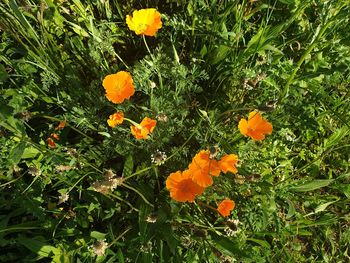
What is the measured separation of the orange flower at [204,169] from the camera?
1.46 meters

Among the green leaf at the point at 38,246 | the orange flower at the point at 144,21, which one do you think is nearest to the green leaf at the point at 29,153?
the green leaf at the point at 38,246

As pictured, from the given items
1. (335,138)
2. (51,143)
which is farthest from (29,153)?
(335,138)

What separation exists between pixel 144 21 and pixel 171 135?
0.55m

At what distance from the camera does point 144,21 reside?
5.85 ft

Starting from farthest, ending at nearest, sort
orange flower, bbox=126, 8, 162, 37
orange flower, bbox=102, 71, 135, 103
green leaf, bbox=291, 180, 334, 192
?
green leaf, bbox=291, 180, 334, 192, orange flower, bbox=126, 8, 162, 37, orange flower, bbox=102, 71, 135, 103

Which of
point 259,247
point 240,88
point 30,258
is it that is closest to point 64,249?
point 30,258

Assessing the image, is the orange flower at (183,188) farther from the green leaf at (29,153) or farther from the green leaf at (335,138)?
the green leaf at (335,138)

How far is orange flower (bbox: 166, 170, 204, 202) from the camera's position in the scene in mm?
1479

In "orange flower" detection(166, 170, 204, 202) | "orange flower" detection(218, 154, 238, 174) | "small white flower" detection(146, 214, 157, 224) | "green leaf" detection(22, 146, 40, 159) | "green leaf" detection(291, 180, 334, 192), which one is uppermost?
"green leaf" detection(22, 146, 40, 159)

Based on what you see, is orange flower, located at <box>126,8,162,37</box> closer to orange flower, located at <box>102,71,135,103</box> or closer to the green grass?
the green grass

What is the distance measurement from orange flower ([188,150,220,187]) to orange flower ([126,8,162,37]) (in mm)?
620

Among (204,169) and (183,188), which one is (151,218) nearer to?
(183,188)

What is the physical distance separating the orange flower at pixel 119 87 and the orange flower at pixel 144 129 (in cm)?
13

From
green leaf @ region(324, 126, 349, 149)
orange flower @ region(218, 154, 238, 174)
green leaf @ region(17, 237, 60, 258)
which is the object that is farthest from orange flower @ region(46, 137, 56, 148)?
green leaf @ region(324, 126, 349, 149)
